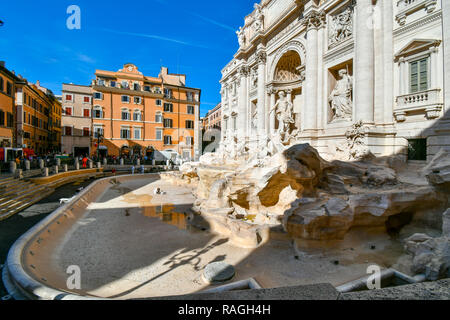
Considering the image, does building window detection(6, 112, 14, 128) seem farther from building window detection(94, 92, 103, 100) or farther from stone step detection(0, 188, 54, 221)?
stone step detection(0, 188, 54, 221)

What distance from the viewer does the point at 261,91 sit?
70.3ft

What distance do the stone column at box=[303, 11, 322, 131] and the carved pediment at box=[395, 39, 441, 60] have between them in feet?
15.9

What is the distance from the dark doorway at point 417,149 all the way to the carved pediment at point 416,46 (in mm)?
4215

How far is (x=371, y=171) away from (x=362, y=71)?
5880mm

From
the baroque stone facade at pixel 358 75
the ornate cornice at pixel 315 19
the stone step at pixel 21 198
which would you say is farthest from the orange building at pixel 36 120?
the ornate cornice at pixel 315 19

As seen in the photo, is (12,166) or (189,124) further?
(189,124)

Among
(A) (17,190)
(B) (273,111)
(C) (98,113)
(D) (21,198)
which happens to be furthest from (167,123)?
(D) (21,198)

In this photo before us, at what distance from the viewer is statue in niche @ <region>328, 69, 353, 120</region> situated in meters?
13.3

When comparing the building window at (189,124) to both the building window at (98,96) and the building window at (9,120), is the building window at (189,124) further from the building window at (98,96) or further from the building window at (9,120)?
the building window at (9,120)

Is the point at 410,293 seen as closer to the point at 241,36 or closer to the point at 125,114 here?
the point at 241,36

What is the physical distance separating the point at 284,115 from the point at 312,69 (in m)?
4.34

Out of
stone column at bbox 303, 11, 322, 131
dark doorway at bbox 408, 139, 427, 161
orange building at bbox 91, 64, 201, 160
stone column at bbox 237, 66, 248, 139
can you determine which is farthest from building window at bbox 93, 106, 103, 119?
dark doorway at bbox 408, 139, 427, 161

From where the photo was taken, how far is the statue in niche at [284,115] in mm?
18203

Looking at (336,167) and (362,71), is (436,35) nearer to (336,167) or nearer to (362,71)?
(362,71)
